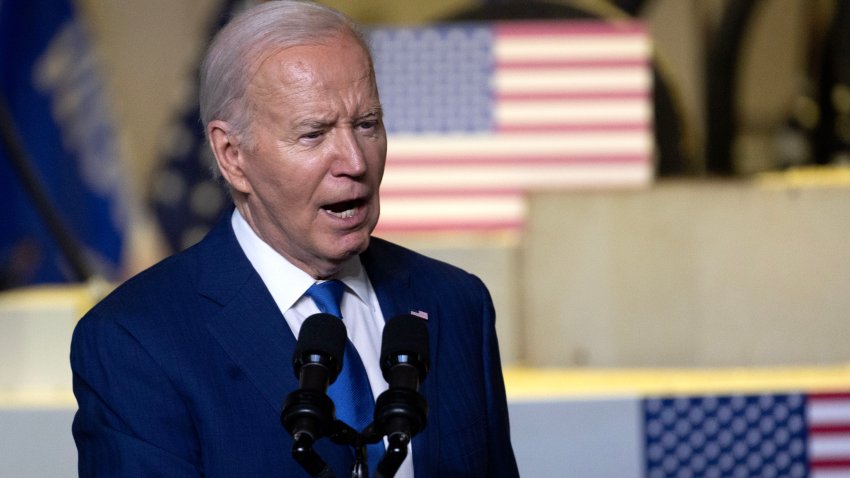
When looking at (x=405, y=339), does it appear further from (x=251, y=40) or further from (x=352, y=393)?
(x=251, y=40)

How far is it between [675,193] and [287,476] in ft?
10.1

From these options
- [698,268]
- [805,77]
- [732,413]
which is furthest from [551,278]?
[805,77]

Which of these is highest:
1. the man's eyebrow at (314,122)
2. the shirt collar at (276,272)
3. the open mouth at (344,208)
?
the man's eyebrow at (314,122)

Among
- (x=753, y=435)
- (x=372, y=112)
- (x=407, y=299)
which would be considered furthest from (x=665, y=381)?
(x=372, y=112)

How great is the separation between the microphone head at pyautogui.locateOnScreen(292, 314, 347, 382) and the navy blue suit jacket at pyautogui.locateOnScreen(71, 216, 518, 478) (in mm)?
278

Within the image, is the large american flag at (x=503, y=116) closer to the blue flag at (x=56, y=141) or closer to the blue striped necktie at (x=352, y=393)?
the blue flag at (x=56, y=141)

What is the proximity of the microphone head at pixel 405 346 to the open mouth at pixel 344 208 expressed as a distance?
29cm

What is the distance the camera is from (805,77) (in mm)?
6789

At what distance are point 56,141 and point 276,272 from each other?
15.7 ft

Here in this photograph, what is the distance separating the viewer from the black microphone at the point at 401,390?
1379mm

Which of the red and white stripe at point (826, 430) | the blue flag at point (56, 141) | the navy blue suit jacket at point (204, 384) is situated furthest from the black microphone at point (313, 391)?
the blue flag at point (56, 141)

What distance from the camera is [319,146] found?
1727 millimetres

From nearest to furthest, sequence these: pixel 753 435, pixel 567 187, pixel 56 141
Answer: pixel 753 435, pixel 567 187, pixel 56 141

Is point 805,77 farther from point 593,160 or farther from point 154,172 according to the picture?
point 154,172
